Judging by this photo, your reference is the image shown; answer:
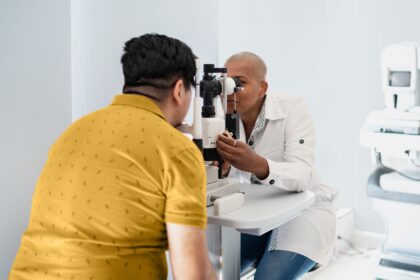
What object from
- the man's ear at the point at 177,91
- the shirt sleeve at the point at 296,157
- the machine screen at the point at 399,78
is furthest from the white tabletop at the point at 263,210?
the machine screen at the point at 399,78

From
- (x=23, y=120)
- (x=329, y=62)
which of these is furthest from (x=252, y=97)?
(x=329, y=62)

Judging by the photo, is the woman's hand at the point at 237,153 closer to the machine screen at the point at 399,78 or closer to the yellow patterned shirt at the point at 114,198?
the yellow patterned shirt at the point at 114,198

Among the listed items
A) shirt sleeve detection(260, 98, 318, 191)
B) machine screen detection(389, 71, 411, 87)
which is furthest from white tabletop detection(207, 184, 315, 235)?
Result: machine screen detection(389, 71, 411, 87)

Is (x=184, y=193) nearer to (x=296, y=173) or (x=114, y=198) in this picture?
(x=114, y=198)

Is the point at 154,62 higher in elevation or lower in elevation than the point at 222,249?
higher

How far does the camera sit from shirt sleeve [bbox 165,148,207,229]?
3.45 ft

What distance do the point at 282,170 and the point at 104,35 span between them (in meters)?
0.91

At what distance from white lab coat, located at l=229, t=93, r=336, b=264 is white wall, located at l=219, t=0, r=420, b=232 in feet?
4.28

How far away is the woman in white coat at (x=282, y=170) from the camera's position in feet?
5.47

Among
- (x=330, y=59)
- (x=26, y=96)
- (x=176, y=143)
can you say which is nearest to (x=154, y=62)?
(x=176, y=143)

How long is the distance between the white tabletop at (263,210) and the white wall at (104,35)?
0.69 meters

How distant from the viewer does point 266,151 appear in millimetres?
1950

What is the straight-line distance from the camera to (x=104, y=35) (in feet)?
6.63

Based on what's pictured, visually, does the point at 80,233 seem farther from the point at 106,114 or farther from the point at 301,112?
the point at 301,112
